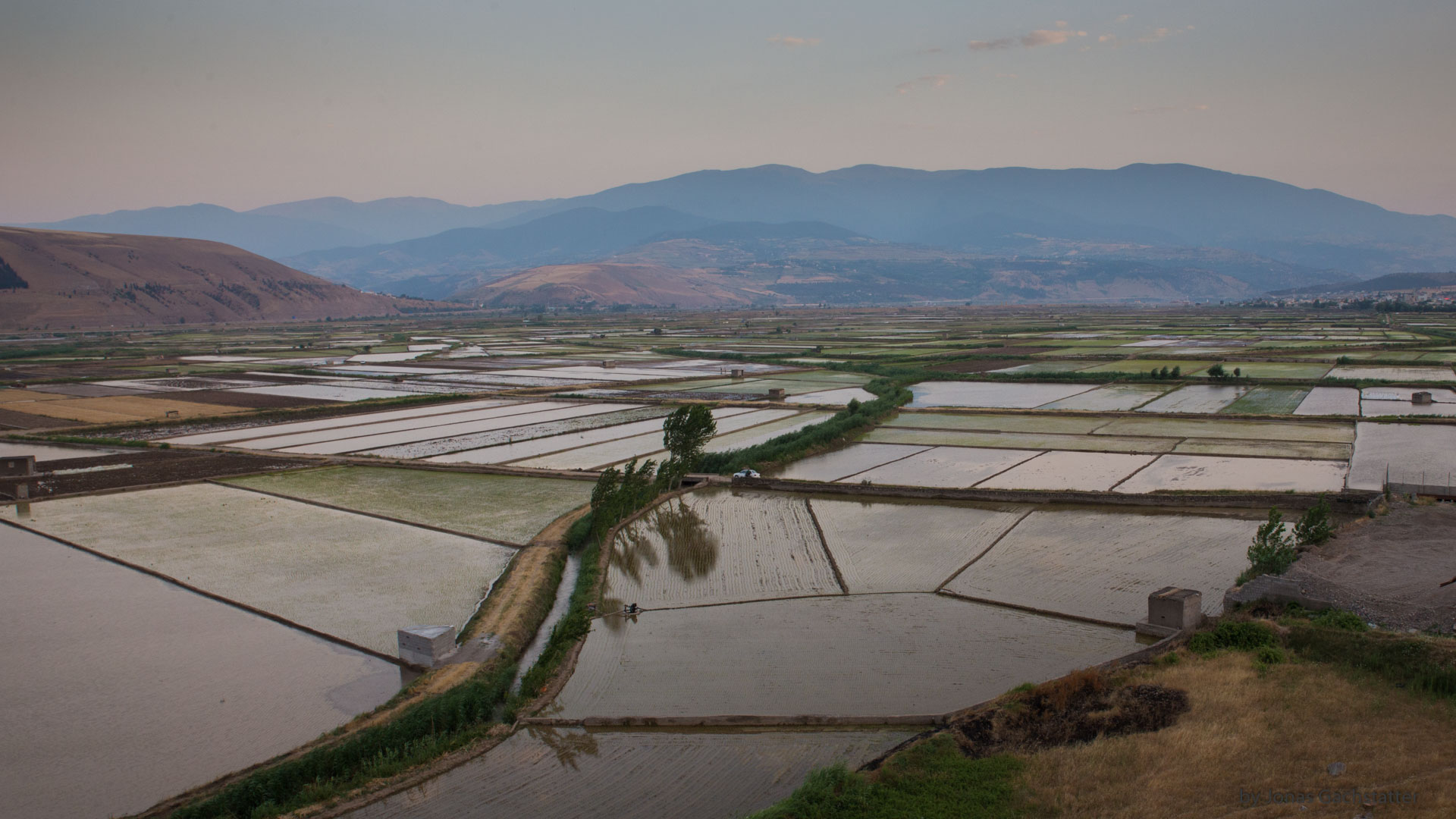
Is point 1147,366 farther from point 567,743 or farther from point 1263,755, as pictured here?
point 567,743

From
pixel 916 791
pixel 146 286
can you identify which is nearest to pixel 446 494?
pixel 916 791

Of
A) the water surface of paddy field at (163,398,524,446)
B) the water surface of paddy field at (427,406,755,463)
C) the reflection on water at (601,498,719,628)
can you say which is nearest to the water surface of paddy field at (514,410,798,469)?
the water surface of paddy field at (427,406,755,463)

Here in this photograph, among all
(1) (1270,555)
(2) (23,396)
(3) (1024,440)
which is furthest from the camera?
(2) (23,396)

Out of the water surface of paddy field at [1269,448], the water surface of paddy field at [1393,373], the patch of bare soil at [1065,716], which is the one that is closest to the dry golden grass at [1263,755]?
the patch of bare soil at [1065,716]

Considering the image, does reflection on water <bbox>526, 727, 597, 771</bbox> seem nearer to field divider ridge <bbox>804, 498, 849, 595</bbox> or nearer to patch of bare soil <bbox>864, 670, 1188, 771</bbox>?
patch of bare soil <bbox>864, 670, 1188, 771</bbox>

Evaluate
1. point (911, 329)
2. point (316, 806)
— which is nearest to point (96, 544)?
point (316, 806)

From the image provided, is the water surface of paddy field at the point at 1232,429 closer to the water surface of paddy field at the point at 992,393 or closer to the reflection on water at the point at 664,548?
the water surface of paddy field at the point at 992,393

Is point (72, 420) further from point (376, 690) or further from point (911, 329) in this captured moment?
point (911, 329)
